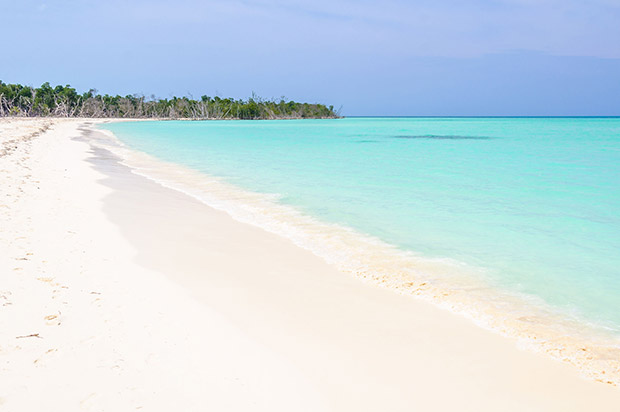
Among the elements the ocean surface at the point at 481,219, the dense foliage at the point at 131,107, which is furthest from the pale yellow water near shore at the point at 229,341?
the dense foliage at the point at 131,107

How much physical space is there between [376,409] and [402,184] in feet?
35.9

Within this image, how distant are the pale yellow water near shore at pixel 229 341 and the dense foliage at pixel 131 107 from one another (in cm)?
8675

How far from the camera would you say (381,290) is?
4836 millimetres

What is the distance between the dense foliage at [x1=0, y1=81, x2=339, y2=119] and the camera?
82.4 meters

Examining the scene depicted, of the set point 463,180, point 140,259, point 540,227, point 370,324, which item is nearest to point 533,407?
point 370,324

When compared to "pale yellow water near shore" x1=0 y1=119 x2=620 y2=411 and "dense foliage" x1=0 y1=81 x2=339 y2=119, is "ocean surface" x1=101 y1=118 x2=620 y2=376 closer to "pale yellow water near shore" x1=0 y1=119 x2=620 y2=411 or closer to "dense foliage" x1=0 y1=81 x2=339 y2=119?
"pale yellow water near shore" x1=0 y1=119 x2=620 y2=411

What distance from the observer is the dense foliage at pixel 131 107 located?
270 ft

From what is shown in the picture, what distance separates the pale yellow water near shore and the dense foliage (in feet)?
285

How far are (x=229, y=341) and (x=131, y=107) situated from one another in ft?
404

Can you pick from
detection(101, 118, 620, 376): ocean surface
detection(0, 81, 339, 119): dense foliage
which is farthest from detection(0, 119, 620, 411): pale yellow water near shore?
detection(0, 81, 339, 119): dense foliage

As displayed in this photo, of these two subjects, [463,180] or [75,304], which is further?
[463,180]

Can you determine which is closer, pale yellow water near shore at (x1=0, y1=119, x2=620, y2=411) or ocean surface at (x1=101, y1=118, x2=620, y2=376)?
pale yellow water near shore at (x1=0, y1=119, x2=620, y2=411)

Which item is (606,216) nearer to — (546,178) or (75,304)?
(546,178)

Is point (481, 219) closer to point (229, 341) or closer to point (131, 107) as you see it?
point (229, 341)
